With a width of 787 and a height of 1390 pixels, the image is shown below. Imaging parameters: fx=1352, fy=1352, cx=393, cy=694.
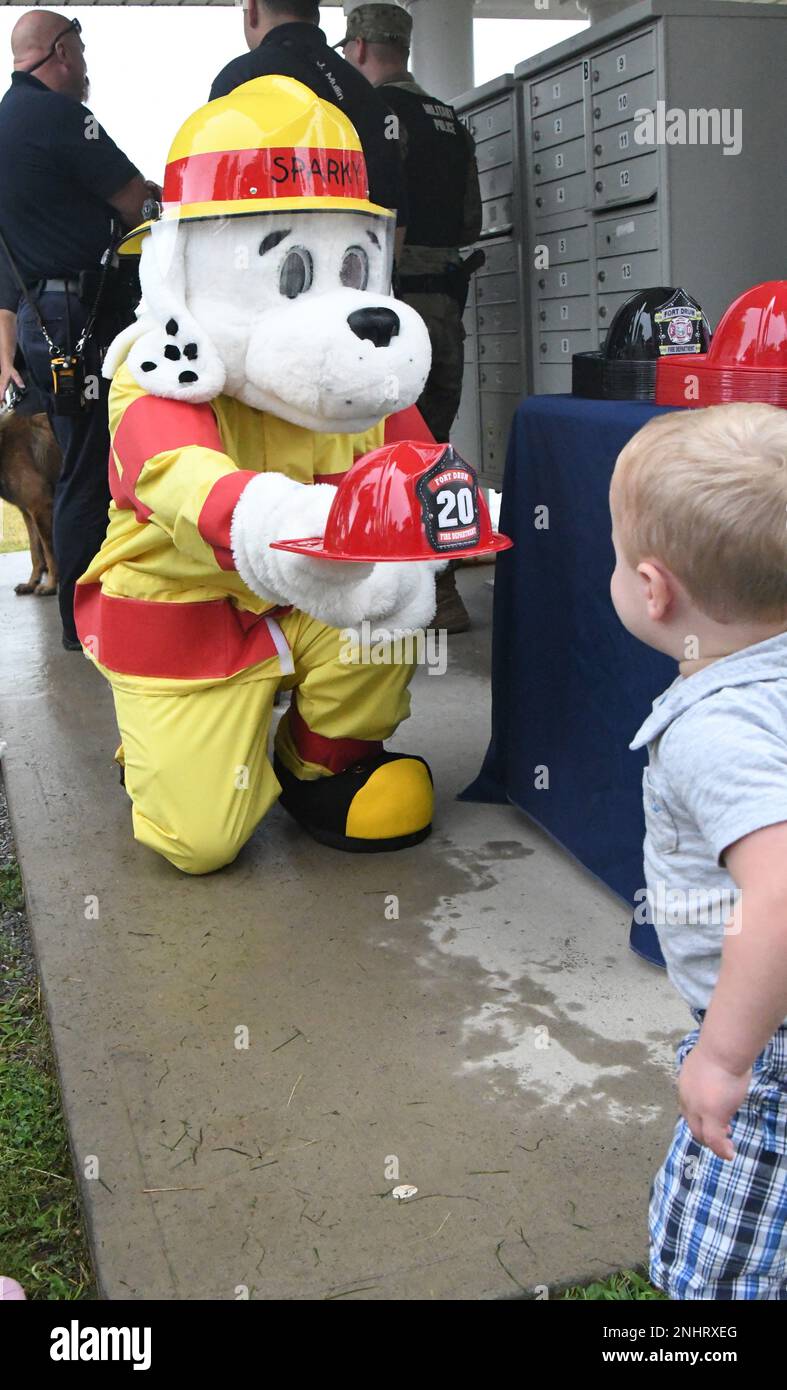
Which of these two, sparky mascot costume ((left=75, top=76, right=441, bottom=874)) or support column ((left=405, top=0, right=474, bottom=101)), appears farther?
support column ((left=405, top=0, right=474, bottom=101))

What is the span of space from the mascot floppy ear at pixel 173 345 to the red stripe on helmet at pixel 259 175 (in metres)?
0.09

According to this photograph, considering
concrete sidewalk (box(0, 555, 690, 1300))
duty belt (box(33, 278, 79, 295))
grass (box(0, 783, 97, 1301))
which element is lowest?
grass (box(0, 783, 97, 1301))

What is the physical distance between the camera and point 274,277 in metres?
2.52

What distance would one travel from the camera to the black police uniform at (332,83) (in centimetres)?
337

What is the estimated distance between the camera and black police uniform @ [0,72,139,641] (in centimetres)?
404

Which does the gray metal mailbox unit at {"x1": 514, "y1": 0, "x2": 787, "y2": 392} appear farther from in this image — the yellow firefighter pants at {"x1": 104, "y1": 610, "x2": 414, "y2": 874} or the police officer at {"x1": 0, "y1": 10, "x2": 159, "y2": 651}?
the yellow firefighter pants at {"x1": 104, "y1": 610, "x2": 414, "y2": 874}

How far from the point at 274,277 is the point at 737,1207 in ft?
6.12

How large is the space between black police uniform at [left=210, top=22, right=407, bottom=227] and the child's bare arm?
2755 millimetres

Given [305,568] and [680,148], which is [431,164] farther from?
[305,568]

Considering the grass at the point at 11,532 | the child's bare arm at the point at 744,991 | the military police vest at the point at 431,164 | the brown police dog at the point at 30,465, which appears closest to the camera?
the child's bare arm at the point at 744,991

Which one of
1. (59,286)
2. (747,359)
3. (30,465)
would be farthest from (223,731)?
(30,465)

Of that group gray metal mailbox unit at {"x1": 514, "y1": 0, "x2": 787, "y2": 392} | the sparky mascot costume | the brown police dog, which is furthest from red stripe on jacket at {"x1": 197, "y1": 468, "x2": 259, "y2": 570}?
the brown police dog

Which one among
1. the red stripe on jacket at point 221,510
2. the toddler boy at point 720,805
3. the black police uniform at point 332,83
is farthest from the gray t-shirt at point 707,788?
the black police uniform at point 332,83

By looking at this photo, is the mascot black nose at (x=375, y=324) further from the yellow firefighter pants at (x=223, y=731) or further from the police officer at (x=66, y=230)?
the police officer at (x=66, y=230)
